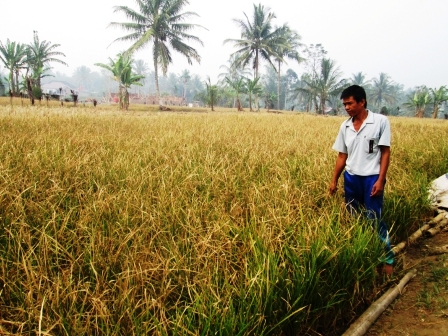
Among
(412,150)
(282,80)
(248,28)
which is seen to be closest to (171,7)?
(248,28)

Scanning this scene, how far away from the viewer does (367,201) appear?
2.57 metres

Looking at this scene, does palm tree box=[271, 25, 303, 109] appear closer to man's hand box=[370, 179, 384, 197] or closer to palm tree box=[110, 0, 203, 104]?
palm tree box=[110, 0, 203, 104]

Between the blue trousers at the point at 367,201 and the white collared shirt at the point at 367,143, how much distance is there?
0.08 m

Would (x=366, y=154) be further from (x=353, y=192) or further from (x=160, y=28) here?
(x=160, y=28)

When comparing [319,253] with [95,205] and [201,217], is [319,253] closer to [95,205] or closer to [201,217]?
[201,217]

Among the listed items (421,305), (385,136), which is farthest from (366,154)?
(421,305)

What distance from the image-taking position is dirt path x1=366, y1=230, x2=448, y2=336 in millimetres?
1904

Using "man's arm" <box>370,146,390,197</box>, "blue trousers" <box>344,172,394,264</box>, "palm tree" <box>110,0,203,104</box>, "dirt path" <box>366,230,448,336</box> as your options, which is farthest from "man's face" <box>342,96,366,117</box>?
"palm tree" <box>110,0,203,104</box>

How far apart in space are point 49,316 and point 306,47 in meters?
42.0

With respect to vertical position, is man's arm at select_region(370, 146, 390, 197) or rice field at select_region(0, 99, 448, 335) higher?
man's arm at select_region(370, 146, 390, 197)

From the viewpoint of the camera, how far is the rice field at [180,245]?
5.00 feet

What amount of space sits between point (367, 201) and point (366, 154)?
0.40 metres

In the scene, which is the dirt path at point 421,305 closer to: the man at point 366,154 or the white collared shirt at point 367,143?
the man at point 366,154

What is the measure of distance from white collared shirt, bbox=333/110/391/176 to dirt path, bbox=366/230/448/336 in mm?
870
